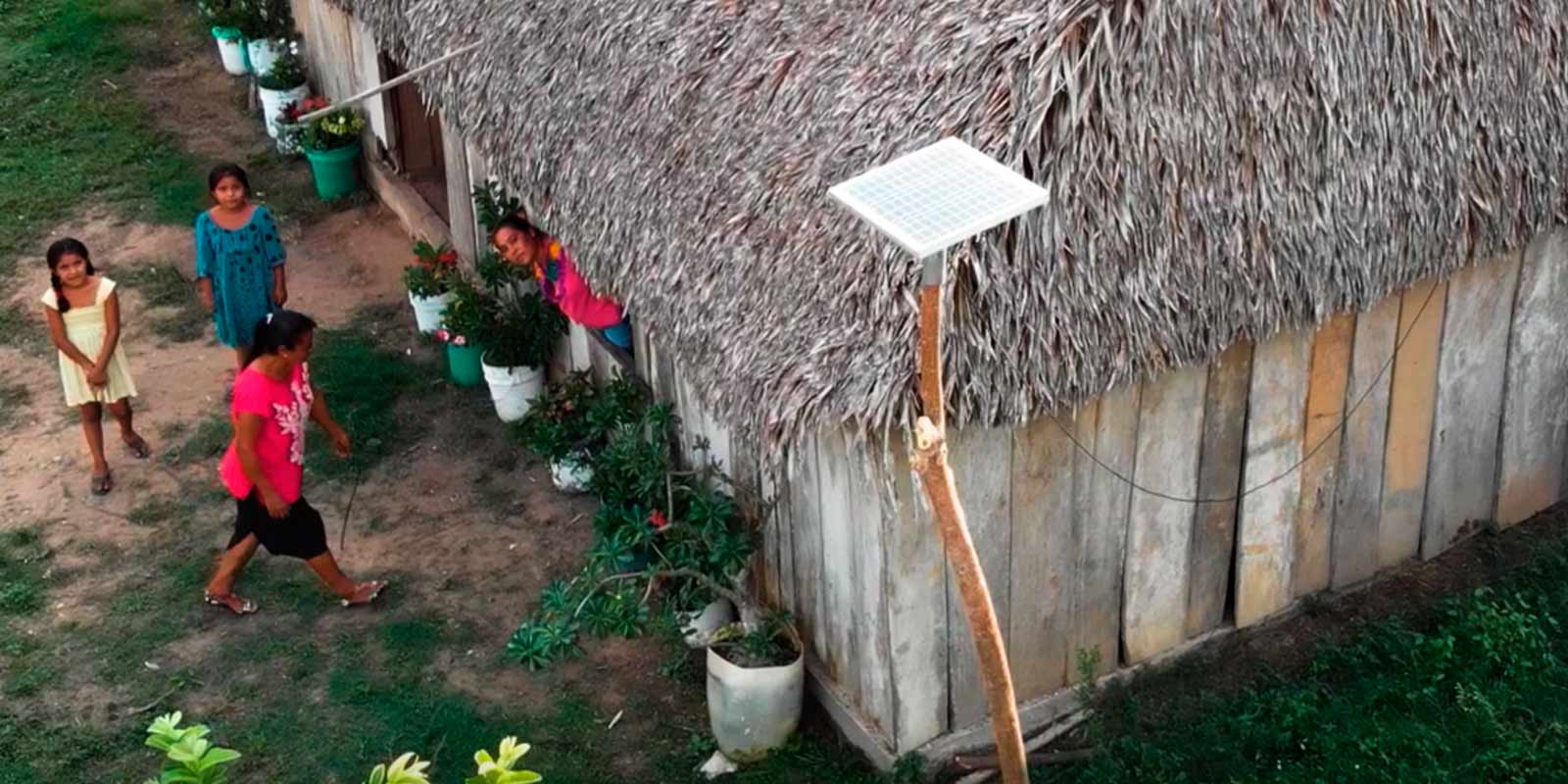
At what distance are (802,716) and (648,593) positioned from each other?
0.72 metres

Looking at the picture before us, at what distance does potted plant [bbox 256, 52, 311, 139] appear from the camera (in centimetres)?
995

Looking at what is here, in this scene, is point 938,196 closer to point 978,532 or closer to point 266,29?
point 978,532

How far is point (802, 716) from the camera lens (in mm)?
5629

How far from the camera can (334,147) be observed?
369 inches

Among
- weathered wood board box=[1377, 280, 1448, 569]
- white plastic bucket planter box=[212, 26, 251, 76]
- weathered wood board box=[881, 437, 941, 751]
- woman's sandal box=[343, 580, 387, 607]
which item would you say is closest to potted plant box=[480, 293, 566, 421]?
woman's sandal box=[343, 580, 387, 607]

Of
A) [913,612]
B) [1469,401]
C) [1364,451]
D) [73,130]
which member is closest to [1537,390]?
[1469,401]

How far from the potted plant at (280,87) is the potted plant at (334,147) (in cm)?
60

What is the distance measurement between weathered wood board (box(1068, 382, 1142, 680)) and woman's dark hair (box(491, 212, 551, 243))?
2543 millimetres

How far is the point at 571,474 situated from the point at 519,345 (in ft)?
2.36

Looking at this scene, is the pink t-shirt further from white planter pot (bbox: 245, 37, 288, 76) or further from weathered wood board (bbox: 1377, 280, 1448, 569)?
white planter pot (bbox: 245, 37, 288, 76)

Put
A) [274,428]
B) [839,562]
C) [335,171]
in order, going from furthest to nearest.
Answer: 1. [335,171]
2. [274,428]
3. [839,562]

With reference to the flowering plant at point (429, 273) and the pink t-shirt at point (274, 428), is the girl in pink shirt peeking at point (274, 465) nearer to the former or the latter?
the pink t-shirt at point (274, 428)

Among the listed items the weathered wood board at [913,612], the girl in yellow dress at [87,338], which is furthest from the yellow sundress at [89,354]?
the weathered wood board at [913,612]

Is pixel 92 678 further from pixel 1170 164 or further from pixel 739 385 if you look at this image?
pixel 1170 164
